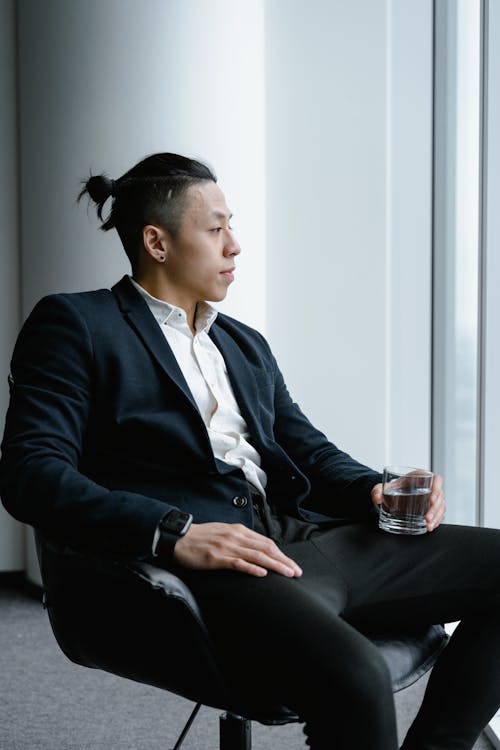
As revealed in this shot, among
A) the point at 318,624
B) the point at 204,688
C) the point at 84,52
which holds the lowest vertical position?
the point at 204,688

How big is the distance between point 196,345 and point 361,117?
1.33 meters

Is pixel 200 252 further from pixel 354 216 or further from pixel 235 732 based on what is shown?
pixel 354 216

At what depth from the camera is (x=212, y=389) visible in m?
1.82

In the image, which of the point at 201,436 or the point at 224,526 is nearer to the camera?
the point at 224,526

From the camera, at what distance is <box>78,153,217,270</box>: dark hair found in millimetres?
1889

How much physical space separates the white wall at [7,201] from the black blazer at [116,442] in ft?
5.47

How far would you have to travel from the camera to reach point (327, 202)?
292 cm

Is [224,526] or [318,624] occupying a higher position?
[224,526]

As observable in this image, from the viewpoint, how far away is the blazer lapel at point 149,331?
1.70m

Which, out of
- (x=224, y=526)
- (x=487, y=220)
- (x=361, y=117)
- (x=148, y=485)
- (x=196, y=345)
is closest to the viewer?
(x=224, y=526)

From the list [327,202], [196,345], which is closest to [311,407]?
[327,202]

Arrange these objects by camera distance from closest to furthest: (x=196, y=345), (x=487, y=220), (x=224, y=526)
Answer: (x=224, y=526), (x=196, y=345), (x=487, y=220)

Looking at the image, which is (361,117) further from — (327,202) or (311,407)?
(311,407)

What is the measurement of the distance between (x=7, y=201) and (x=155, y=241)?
168 cm
